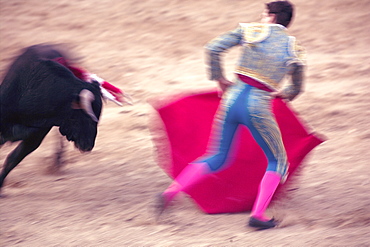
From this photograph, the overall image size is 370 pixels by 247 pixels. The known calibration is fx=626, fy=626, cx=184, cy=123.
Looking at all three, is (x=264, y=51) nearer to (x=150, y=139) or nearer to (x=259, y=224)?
(x=259, y=224)

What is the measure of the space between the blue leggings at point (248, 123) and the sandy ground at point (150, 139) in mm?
419

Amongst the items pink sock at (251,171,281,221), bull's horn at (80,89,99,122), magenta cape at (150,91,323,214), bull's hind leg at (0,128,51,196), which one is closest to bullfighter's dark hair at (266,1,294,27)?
magenta cape at (150,91,323,214)

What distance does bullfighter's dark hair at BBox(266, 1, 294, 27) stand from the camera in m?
3.45

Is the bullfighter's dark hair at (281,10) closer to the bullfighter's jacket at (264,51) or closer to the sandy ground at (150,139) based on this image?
the bullfighter's jacket at (264,51)

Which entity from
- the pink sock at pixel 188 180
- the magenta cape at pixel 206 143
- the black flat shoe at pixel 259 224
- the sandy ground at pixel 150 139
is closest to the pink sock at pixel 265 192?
the black flat shoe at pixel 259 224

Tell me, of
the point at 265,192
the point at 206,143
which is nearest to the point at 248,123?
the point at 265,192

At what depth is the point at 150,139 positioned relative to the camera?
5746 millimetres

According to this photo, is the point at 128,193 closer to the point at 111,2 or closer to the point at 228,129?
the point at 228,129

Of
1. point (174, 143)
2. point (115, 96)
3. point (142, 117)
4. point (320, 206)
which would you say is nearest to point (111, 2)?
point (142, 117)

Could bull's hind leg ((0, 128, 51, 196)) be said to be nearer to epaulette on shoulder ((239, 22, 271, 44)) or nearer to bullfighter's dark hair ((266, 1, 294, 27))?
epaulette on shoulder ((239, 22, 271, 44))

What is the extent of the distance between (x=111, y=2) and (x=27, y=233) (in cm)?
681

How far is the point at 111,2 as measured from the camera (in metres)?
10.2

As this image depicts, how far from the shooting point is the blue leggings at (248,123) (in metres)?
3.51

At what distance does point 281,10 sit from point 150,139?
8.40 ft
